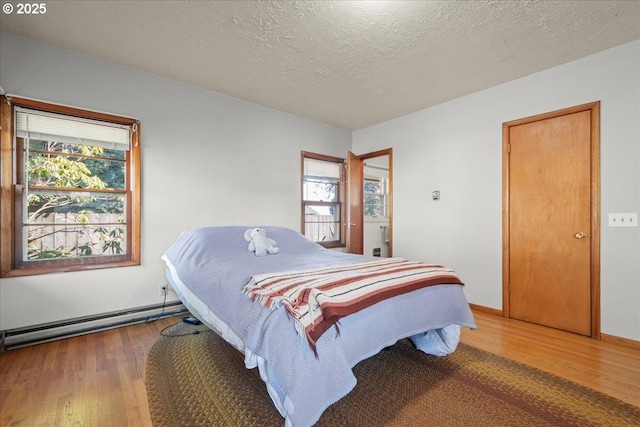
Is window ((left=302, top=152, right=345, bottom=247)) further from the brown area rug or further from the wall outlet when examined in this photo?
the wall outlet

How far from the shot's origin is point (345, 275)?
1780mm

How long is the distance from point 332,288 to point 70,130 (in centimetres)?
280

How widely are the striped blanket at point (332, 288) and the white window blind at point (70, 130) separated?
7.36 ft

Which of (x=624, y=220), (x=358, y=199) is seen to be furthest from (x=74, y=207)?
(x=624, y=220)

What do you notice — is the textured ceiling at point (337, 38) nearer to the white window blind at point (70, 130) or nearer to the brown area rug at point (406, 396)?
the white window blind at point (70, 130)

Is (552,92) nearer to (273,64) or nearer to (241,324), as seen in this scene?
(273,64)

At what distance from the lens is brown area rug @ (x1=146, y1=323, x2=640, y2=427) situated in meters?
1.48

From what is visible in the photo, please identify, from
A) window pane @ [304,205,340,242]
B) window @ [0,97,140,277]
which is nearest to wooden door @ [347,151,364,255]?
window pane @ [304,205,340,242]

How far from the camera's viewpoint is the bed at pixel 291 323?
1251mm

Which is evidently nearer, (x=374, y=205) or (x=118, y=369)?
(x=118, y=369)

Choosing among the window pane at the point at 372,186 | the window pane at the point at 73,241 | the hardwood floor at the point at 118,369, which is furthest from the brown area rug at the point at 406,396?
the window pane at the point at 372,186

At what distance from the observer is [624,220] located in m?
2.40

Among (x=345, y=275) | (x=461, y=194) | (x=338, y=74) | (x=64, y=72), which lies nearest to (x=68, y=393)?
(x=345, y=275)

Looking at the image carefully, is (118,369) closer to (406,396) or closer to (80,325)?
(80,325)
